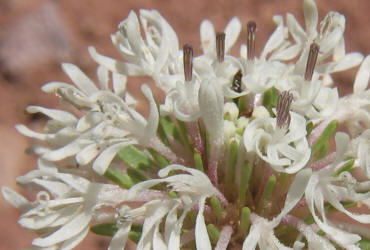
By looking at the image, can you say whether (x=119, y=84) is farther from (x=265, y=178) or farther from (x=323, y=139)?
(x=323, y=139)

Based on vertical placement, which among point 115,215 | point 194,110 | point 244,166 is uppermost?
point 194,110

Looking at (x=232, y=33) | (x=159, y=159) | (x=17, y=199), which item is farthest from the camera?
(x=232, y=33)

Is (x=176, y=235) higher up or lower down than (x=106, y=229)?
higher up

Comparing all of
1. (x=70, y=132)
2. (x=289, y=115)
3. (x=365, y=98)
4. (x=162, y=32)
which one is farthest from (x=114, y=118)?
(x=365, y=98)

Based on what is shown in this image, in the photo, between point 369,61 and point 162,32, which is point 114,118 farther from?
point 369,61

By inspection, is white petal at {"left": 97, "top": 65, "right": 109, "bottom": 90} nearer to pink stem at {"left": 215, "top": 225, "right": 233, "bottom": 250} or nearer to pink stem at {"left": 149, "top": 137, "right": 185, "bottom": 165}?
pink stem at {"left": 149, "top": 137, "right": 185, "bottom": 165}

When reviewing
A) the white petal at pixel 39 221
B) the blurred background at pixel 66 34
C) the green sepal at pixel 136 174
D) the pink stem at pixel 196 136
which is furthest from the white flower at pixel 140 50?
the blurred background at pixel 66 34

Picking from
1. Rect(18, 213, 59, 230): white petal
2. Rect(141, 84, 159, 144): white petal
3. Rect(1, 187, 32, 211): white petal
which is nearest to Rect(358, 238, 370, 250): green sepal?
Rect(141, 84, 159, 144): white petal

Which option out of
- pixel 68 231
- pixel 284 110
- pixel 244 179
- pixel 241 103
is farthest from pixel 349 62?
pixel 68 231
